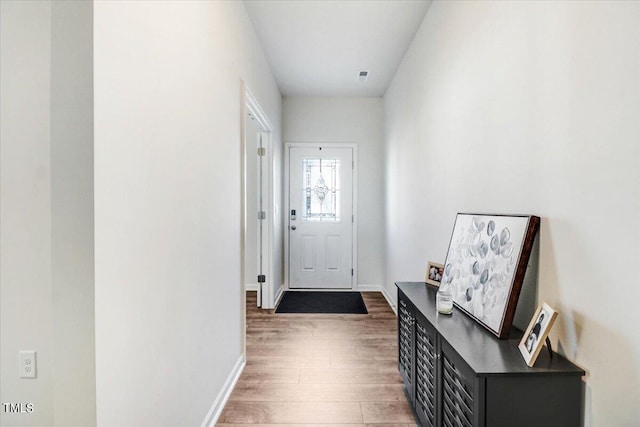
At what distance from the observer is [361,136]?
4812 millimetres

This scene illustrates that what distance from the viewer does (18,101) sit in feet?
3.04

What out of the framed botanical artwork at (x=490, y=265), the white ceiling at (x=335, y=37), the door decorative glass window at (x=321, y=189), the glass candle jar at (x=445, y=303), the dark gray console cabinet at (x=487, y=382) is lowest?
the dark gray console cabinet at (x=487, y=382)

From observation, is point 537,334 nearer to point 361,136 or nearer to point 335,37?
point 335,37

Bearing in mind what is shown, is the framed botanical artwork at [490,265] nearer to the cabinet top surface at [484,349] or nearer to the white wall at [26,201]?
the cabinet top surface at [484,349]

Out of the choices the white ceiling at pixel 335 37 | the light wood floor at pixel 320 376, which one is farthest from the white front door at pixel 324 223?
the light wood floor at pixel 320 376

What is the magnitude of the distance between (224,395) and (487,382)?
158 cm

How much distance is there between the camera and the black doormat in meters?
3.90

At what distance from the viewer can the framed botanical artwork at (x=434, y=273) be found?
88.9 inches

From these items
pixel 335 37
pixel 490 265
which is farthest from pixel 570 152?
pixel 335 37

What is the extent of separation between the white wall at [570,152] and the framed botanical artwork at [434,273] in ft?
1.47

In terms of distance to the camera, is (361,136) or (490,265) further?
(361,136)

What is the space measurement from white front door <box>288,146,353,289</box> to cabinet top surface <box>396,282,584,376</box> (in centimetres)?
306

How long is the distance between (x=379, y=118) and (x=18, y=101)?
14.3ft

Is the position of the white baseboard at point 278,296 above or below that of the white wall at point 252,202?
below
